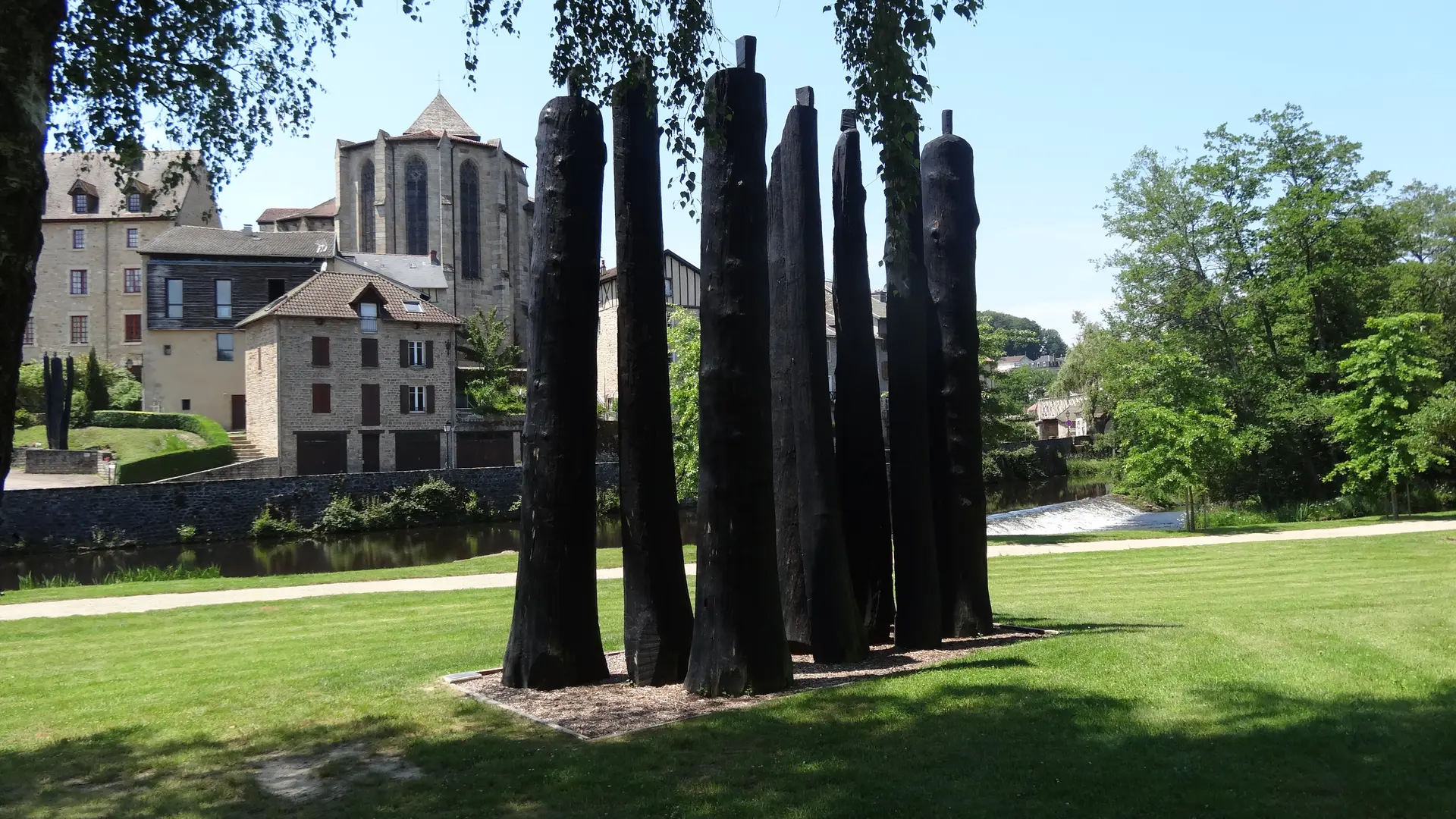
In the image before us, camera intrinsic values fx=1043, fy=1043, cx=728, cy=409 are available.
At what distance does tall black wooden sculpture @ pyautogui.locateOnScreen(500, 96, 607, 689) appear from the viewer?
8.06 meters

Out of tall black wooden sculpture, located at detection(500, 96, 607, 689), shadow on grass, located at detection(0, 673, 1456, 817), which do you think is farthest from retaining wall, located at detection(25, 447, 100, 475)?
tall black wooden sculpture, located at detection(500, 96, 607, 689)

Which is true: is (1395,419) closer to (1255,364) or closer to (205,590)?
(1255,364)

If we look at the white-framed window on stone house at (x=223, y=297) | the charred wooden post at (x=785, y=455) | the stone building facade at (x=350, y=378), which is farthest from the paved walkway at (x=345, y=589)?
the white-framed window on stone house at (x=223, y=297)

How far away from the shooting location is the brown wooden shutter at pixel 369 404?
42156mm

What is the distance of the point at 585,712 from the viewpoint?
720cm

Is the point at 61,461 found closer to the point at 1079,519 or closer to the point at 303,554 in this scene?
the point at 303,554

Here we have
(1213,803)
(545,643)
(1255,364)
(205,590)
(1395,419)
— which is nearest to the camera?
(1213,803)

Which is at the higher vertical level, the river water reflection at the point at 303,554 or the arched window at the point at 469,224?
the arched window at the point at 469,224

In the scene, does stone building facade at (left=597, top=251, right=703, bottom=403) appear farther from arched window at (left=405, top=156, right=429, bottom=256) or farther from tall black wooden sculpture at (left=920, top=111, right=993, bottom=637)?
tall black wooden sculpture at (left=920, top=111, right=993, bottom=637)

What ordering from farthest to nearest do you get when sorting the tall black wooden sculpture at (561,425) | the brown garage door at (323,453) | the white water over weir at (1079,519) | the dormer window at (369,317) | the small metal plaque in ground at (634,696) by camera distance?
the dormer window at (369,317) → the brown garage door at (323,453) → the white water over weir at (1079,519) → the tall black wooden sculpture at (561,425) → the small metal plaque in ground at (634,696)

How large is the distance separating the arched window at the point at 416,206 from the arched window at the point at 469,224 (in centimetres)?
226

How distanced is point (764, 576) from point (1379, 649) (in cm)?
495

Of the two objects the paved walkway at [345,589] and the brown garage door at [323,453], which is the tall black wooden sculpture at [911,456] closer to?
the paved walkway at [345,589]

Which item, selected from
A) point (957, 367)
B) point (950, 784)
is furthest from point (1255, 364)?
point (950, 784)
